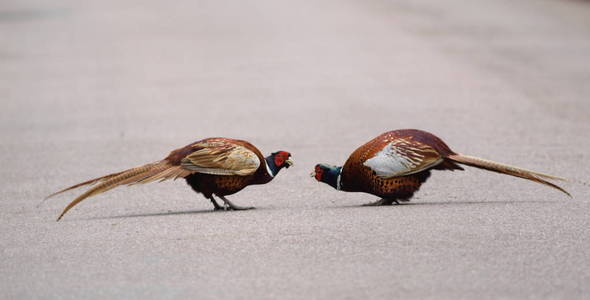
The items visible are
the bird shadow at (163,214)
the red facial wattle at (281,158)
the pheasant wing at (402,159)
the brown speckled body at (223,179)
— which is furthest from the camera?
the bird shadow at (163,214)

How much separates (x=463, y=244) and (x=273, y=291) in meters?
1.33

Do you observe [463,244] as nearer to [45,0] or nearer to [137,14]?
[137,14]

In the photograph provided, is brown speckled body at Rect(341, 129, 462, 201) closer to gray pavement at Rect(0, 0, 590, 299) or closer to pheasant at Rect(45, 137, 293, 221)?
gray pavement at Rect(0, 0, 590, 299)

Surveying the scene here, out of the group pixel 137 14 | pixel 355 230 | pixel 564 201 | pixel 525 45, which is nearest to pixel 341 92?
pixel 525 45

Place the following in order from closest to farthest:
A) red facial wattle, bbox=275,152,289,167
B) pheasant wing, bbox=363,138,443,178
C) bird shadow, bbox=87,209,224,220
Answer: pheasant wing, bbox=363,138,443,178, red facial wattle, bbox=275,152,289,167, bird shadow, bbox=87,209,224,220

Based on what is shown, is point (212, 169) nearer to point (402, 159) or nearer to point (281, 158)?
point (281, 158)

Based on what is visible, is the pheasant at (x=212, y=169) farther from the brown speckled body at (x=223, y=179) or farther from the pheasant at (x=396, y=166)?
the pheasant at (x=396, y=166)

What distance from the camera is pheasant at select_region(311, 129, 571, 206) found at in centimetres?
740

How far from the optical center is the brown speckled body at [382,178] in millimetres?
7422

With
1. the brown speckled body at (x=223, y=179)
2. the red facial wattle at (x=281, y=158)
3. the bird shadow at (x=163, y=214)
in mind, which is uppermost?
the red facial wattle at (x=281, y=158)

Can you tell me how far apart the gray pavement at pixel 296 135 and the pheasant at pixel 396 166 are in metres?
0.18

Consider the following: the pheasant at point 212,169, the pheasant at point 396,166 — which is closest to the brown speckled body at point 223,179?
the pheasant at point 212,169

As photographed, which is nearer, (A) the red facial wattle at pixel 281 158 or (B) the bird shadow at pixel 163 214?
(A) the red facial wattle at pixel 281 158

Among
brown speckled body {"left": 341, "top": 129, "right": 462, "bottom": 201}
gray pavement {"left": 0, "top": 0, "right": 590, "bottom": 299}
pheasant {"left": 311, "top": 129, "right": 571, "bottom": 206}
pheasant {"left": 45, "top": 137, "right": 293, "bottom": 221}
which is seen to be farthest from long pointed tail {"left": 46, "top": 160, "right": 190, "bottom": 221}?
brown speckled body {"left": 341, "top": 129, "right": 462, "bottom": 201}
